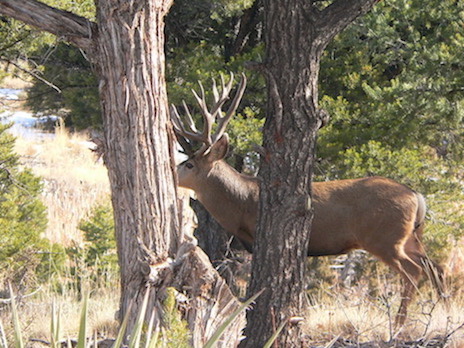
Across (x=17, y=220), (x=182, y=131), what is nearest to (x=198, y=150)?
(x=182, y=131)

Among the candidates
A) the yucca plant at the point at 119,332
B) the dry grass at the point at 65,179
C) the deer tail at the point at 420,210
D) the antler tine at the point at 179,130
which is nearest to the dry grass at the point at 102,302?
the dry grass at the point at 65,179

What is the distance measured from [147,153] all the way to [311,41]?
1636 millimetres

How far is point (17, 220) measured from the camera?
10961 millimetres

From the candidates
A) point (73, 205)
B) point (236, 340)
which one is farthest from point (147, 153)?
point (73, 205)

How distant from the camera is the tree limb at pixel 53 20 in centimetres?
444

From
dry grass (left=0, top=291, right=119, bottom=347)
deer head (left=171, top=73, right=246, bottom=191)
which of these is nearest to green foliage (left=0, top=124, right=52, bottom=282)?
dry grass (left=0, top=291, right=119, bottom=347)

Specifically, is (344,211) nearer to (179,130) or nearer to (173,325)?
(179,130)

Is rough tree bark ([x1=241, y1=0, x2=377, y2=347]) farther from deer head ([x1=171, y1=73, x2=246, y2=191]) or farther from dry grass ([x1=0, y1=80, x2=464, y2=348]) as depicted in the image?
deer head ([x1=171, y1=73, x2=246, y2=191])

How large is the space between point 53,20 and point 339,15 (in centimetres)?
209

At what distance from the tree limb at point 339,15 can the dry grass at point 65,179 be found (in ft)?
23.8

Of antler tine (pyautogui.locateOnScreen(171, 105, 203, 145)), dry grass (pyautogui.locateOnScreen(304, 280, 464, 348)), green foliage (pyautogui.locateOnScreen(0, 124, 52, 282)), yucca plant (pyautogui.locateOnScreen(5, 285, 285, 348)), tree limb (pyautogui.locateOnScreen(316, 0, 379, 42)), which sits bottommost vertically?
dry grass (pyautogui.locateOnScreen(304, 280, 464, 348))

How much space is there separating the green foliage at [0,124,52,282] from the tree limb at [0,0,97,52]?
164 inches

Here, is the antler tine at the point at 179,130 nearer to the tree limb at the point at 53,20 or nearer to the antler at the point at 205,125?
the antler at the point at 205,125

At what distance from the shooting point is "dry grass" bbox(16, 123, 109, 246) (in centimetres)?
1438
